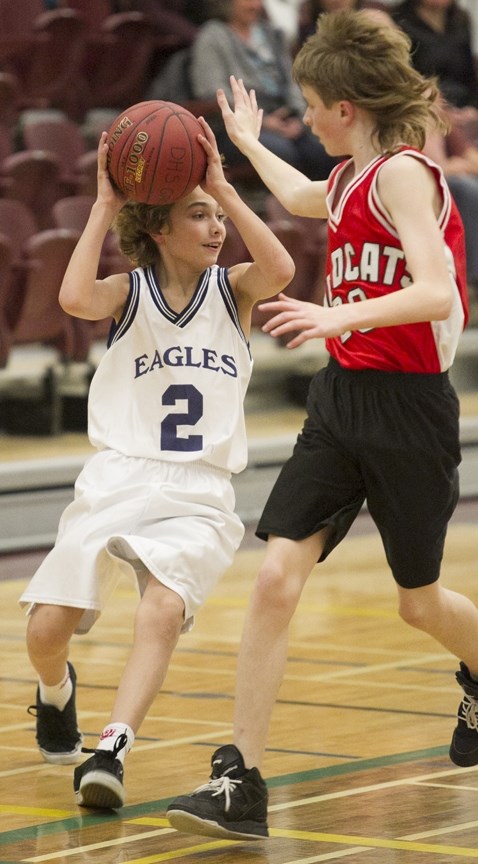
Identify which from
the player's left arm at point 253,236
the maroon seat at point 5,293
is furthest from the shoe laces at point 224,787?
the maroon seat at point 5,293

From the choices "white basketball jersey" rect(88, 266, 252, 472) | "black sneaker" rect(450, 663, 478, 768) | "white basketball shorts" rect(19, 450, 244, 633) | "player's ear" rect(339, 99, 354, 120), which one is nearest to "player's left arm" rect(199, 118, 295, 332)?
"white basketball jersey" rect(88, 266, 252, 472)

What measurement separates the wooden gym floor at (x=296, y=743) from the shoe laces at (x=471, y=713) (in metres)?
0.14

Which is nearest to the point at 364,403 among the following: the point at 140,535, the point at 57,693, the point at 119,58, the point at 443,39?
the point at 140,535

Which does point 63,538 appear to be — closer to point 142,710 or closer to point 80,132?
point 142,710

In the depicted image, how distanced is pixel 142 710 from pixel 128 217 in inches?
47.8

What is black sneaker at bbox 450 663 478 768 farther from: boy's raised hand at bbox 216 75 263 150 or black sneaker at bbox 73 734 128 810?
boy's raised hand at bbox 216 75 263 150

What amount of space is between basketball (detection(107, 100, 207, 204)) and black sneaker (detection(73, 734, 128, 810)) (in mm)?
1254

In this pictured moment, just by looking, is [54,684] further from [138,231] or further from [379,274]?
[379,274]

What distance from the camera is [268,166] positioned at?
4.02m

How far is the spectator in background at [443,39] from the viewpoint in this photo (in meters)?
10.3

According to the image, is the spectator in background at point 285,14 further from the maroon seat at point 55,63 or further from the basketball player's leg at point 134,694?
the basketball player's leg at point 134,694

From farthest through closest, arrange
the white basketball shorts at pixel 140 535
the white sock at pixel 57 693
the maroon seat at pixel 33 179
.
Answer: the maroon seat at pixel 33 179 → the white sock at pixel 57 693 → the white basketball shorts at pixel 140 535

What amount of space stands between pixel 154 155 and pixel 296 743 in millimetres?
1623

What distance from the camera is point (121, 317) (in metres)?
3.88
